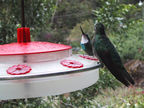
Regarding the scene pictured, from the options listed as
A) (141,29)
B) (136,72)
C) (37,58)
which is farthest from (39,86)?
(141,29)

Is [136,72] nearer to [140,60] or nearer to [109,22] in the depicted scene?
[140,60]

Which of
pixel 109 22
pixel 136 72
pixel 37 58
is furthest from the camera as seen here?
pixel 136 72

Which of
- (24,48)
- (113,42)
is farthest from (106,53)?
(113,42)

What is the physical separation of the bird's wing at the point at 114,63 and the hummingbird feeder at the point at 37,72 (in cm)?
10

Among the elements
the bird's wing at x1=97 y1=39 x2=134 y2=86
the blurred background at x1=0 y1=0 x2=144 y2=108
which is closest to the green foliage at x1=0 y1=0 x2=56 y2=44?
the blurred background at x1=0 y1=0 x2=144 y2=108

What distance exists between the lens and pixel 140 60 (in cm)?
522

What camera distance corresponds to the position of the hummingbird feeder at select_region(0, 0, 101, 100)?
0.70 m

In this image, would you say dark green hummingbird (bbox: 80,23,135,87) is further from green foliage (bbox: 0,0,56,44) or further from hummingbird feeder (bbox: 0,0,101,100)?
green foliage (bbox: 0,0,56,44)

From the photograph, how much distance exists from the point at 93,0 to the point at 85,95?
7.82 metres

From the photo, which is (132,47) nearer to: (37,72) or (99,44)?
(99,44)

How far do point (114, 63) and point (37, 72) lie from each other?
14.7 inches

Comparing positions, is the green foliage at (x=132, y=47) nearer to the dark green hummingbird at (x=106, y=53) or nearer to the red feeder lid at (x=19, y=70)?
the dark green hummingbird at (x=106, y=53)

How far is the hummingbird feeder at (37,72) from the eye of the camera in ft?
2.29

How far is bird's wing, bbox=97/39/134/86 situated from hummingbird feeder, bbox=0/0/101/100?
103 millimetres
